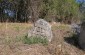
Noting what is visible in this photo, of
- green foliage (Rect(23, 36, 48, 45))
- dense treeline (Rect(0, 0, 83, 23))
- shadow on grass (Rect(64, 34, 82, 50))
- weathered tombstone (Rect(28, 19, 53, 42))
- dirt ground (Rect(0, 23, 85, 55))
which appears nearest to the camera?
dirt ground (Rect(0, 23, 85, 55))

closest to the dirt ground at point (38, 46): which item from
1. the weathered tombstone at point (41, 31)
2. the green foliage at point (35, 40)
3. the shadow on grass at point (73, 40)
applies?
the shadow on grass at point (73, 40)

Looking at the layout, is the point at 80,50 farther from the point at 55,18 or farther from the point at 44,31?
the point at 55,18

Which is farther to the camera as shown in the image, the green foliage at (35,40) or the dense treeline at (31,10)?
the dense treeline at (31,10)

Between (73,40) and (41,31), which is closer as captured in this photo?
(41,31)

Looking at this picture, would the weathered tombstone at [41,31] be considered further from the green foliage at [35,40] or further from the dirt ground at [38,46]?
the dirt ground at [38,46]

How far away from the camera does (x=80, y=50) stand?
1035cm

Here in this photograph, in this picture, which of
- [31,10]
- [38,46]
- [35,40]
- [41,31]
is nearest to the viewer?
[38,46]

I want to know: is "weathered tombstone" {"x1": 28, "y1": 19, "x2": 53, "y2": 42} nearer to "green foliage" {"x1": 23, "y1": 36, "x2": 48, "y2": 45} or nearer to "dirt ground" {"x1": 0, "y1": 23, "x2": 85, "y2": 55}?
"green foliage" {"x1": 23, "y1": 36, "x2": 48, "y2": 45}

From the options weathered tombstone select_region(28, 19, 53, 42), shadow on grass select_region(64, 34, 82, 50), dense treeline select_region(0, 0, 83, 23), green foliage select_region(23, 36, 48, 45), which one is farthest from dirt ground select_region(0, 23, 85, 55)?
dense treeline select_region(0, 0, 83, 23)

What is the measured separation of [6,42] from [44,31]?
1.71m

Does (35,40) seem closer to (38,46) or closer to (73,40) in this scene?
(38,46)

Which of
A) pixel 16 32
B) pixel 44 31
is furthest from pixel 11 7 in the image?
pixel 44 31

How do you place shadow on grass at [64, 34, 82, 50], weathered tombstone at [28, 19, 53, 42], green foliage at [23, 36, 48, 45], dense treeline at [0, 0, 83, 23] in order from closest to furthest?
1. green foliage at [23, 36, 48, 45]
2. weathered tombstone at [28, 19, 53, 42]
3. shadow on grass at [64, 34, 82, 50]
4. dense treeline at [0, 0, 83, 23]

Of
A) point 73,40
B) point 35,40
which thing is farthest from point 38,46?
point 73,40
